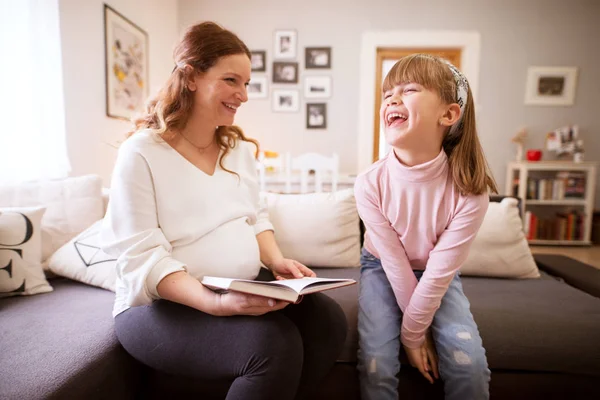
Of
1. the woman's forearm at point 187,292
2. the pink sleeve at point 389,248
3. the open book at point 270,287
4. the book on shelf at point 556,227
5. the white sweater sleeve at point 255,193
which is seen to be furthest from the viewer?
the book on shelf at point 556,227

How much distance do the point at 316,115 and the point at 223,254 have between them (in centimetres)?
341

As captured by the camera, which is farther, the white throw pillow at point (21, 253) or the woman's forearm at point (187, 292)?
the white throw pillow at point (21, 253)

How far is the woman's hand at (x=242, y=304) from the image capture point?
2.41ft

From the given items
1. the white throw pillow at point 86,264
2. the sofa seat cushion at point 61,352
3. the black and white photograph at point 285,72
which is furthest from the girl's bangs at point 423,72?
the black and white photograph at point 285,72

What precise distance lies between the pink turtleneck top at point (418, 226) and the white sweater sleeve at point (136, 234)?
0.54 metres

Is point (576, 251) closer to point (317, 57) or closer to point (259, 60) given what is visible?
point (317, 57)

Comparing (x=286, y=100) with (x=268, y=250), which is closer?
(x=268, y=250)

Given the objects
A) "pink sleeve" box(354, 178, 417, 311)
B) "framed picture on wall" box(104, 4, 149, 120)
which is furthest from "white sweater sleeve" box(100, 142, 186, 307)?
"framed picture on wall" box(104, 4, 149, 120)

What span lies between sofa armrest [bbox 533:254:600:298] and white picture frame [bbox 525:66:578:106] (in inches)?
115

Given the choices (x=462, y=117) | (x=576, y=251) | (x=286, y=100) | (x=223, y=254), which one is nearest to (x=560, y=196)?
(x=576, y=251)

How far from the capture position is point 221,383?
38.1 inches

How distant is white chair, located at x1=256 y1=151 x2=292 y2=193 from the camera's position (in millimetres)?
2839

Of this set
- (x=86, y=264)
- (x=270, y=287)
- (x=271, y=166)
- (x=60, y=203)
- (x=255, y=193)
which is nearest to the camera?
(x=270, y=287)

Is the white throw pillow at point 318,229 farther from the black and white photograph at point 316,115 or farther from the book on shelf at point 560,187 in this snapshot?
the book on shelf at point 560,187
